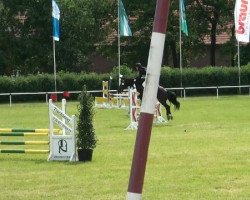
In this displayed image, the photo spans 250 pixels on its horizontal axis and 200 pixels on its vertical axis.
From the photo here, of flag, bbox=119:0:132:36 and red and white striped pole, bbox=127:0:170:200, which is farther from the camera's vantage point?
flag, bbox=119:0:132:36

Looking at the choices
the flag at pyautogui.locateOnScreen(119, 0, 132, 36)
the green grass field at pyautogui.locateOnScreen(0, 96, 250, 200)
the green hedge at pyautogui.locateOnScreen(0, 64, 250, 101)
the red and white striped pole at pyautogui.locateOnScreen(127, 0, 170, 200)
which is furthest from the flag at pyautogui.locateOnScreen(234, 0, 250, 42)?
the red and white striped pole at pyautogui.locateOnScreen(127, 0, 170, 200)

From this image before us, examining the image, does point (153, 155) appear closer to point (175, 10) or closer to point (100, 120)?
point (100, 120)

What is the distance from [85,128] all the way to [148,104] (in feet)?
30.4

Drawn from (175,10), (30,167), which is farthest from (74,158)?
(175,10)

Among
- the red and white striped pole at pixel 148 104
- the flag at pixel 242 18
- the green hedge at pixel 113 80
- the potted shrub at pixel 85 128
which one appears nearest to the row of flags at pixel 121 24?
the green hedge at pixel 113 80

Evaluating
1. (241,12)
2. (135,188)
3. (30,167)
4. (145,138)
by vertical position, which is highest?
(241,12)

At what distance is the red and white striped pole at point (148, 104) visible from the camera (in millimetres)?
4680

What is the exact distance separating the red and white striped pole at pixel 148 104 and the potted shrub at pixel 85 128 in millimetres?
9237

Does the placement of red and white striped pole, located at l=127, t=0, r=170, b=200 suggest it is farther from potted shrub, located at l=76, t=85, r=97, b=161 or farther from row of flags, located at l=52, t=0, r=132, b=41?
row of flags, located at l=52, t=0, r=132, b=41

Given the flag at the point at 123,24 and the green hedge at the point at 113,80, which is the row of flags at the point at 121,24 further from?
the green hedge at the point at 113,80

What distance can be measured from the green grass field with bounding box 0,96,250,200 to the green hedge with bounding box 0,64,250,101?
90.3ft

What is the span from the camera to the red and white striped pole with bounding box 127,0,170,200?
4.68m

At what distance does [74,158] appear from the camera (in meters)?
14.4

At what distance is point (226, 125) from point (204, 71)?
27.1 meters
